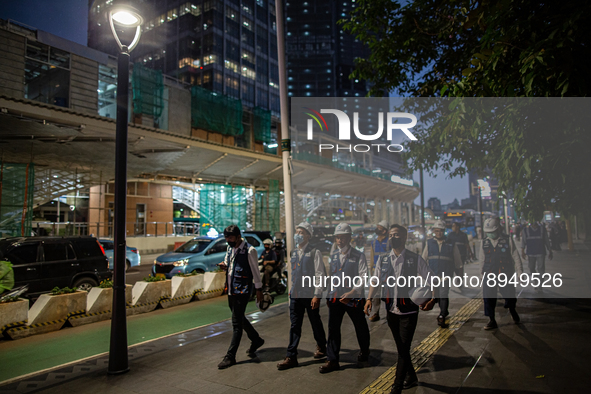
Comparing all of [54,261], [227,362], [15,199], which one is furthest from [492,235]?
[15,199]

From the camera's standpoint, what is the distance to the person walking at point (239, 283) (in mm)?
5281

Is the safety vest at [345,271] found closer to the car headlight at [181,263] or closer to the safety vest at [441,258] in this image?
the safety vest at [441,258]

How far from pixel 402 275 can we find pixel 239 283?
7.50ft

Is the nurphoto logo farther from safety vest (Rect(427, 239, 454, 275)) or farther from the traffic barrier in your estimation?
the traffic barrier

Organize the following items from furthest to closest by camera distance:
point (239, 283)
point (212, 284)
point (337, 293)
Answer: point (212, 284), point (239, 283), point (337, 293)

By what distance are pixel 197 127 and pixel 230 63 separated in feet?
214

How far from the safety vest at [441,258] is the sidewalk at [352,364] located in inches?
39.9

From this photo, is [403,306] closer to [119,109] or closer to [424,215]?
[119,109]

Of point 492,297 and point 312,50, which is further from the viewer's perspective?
point 312,50

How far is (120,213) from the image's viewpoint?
5.25 metres

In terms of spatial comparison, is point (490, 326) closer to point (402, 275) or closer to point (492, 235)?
point (492, 235)

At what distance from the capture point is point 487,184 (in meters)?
9.09


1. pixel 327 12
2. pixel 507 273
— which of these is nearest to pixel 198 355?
pixel 507 273

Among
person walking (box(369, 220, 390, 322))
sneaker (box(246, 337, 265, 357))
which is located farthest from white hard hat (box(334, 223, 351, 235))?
person walking (box(369, 220, 390, 322))
